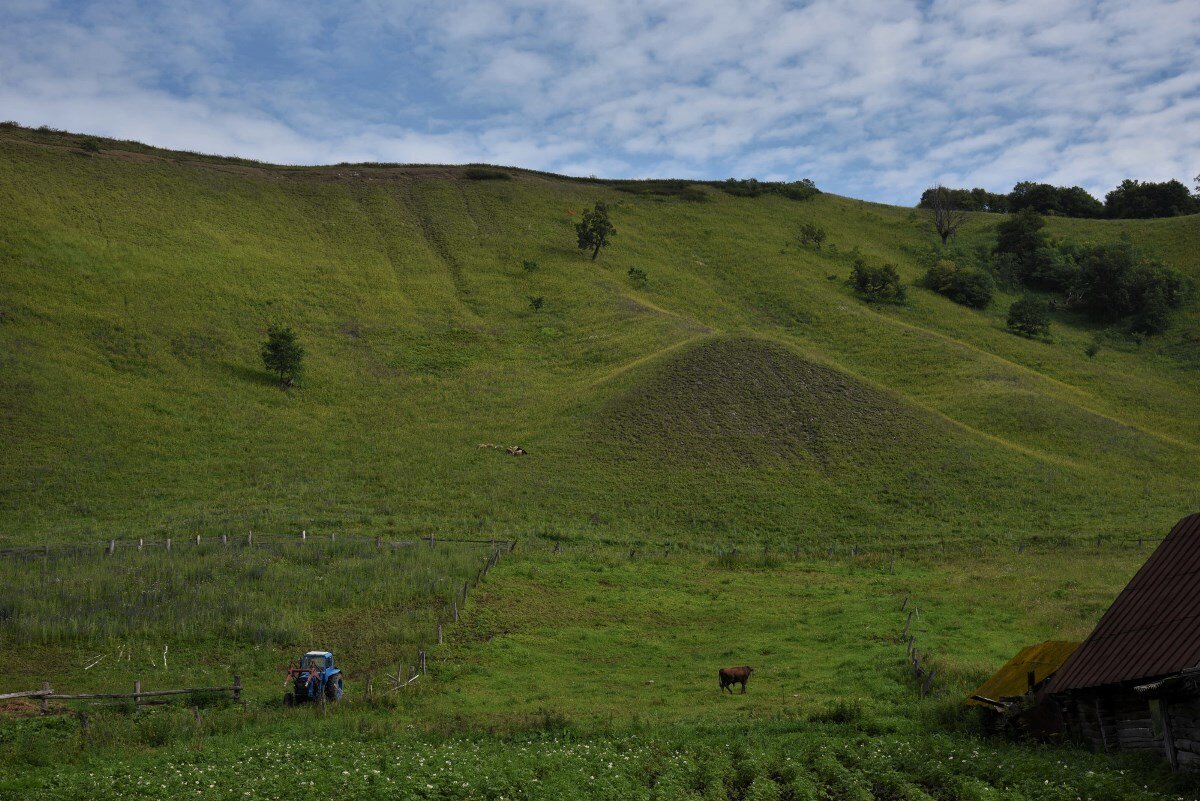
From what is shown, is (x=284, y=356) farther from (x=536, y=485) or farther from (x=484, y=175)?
(x=484, y=175)

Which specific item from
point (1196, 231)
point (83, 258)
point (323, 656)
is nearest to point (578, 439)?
point (323, 656)

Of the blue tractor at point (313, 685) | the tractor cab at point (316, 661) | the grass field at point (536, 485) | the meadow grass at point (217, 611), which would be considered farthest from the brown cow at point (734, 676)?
the tractor cab at point (316, 661)

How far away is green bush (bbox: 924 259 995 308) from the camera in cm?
10481

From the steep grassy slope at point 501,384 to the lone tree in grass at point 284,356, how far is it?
4.14ft

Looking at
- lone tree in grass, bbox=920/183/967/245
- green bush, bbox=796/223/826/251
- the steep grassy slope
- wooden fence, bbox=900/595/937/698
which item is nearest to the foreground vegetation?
wooden fence, bbox=900/595/937/698

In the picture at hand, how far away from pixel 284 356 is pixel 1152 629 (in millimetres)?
64584

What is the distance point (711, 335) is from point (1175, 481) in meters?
35.4

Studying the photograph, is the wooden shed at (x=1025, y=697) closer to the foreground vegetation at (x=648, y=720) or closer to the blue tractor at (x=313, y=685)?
the foreground vegetation at (x=648, y=720)

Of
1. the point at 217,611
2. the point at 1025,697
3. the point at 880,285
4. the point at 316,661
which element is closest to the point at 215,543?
the point at 217,611

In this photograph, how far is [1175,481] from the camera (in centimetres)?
5956

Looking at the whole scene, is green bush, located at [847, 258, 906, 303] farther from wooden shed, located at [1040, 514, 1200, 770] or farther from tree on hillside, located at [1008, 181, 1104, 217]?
wooden shed, located at [1040, 514, 1200, 770]

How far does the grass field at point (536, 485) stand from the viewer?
790 inches

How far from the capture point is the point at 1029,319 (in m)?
96.2

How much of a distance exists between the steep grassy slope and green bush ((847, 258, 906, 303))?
9.59ft
